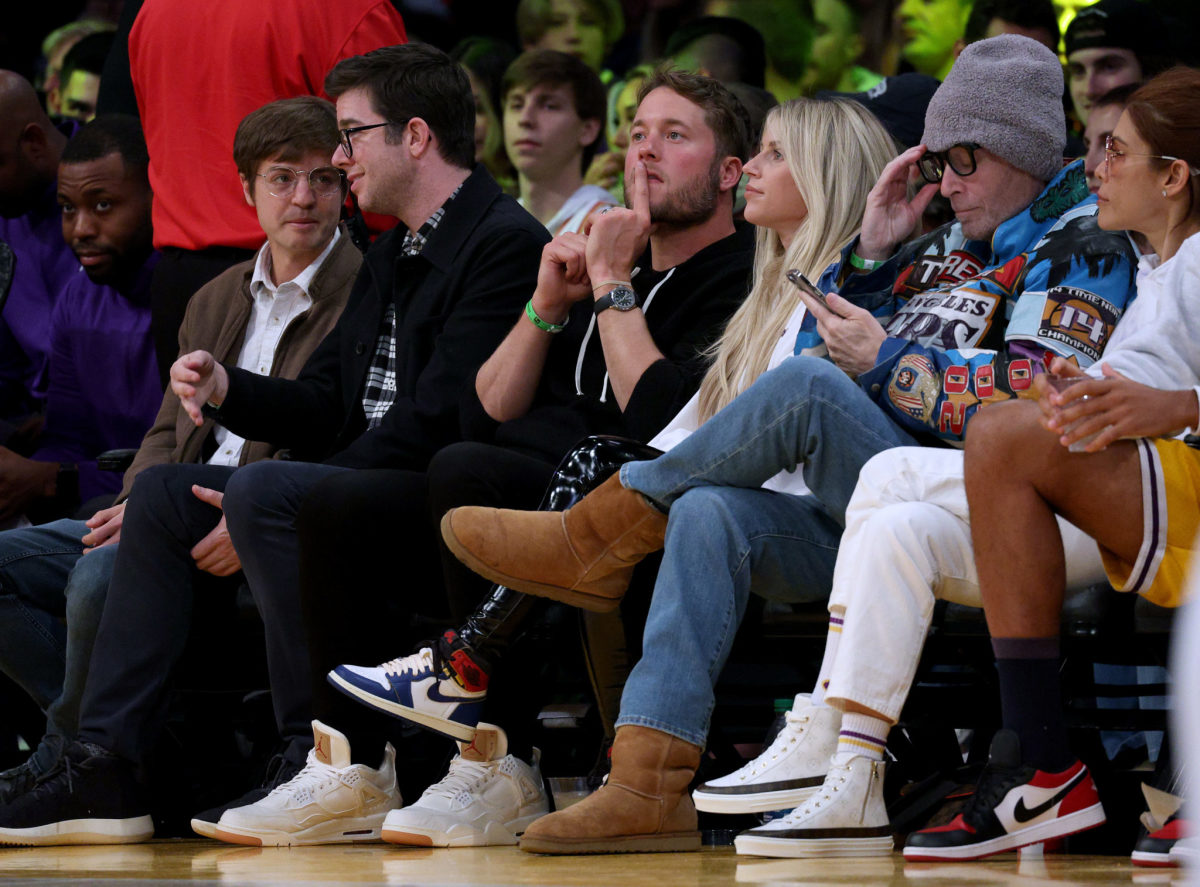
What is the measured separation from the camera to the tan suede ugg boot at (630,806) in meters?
2.79

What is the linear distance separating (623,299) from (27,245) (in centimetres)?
261

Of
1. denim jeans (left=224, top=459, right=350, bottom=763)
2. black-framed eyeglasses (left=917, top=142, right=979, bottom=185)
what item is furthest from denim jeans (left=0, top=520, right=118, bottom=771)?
black-framed eyeglasses (left=917, top=142, right=979, bottom=185)

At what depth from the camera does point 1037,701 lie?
101 inches

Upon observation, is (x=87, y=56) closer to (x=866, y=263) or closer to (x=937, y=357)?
(x=866, y=263)

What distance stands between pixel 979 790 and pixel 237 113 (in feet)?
10.1

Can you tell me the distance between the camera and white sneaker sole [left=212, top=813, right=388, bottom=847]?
3312 millimetres

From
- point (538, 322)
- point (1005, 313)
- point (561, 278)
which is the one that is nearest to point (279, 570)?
point (538, 322)

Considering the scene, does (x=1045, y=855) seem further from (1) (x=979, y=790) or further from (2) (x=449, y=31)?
(2) (x=449, y=31)

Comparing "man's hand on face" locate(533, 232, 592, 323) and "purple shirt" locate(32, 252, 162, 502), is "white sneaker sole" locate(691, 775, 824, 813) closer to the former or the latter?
"man's hand on face" locate(533, 232, 592, 323)

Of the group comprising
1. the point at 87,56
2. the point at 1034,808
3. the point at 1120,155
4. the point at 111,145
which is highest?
the point at 87,56

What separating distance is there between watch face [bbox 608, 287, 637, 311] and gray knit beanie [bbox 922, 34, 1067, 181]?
714 millimetres

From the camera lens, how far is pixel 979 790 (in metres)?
2.57

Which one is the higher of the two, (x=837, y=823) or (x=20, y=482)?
(x=20, y=482)

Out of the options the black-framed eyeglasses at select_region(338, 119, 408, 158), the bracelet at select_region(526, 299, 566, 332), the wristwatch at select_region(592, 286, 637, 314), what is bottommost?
the bracelet at select_region(526, 299, 566, 332)
